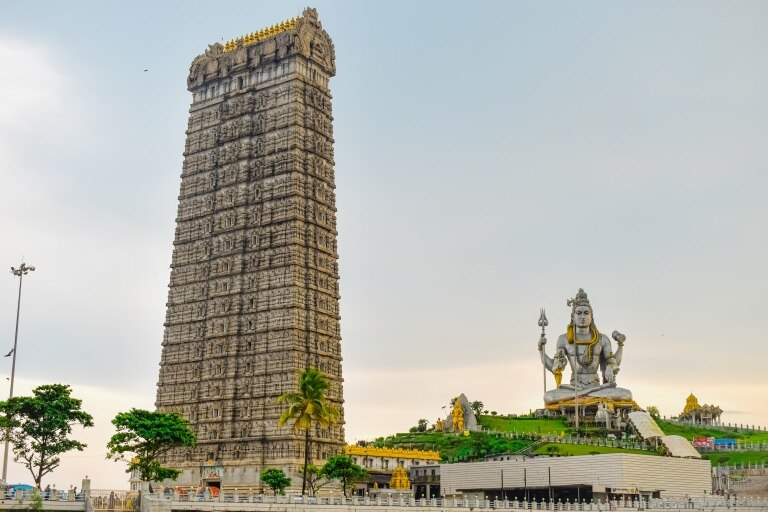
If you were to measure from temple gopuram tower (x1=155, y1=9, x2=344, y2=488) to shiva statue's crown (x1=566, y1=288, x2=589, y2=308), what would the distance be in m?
54.2

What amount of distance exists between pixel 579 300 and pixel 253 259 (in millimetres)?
62124

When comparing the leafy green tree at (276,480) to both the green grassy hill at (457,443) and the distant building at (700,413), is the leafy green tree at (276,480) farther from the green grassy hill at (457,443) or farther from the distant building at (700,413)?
the distant building at (700,413)

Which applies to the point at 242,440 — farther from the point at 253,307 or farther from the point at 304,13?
the point at 304,13

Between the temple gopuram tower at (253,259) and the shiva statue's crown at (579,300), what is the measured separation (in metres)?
54.2

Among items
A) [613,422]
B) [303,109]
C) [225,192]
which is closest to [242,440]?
[225,192]

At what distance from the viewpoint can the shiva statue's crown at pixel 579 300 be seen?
155875 millimetres

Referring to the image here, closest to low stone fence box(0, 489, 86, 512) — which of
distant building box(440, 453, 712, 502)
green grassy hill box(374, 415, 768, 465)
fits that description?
distant building box(440, 453, 712, 502)

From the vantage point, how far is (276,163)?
115312 millimetres

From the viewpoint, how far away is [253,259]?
11331 cm

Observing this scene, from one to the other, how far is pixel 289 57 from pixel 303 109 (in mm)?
6606

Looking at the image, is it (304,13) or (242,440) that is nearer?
(242,440)

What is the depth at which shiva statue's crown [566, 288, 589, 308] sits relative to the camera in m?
156

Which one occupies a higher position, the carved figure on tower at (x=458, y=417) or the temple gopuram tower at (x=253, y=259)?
the temple gopuram tower at (x=253, y=259)

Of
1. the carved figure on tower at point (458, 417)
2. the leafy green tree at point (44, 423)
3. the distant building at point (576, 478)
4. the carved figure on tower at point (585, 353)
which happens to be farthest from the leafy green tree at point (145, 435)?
the carved figure on tower at point (585, 353)
